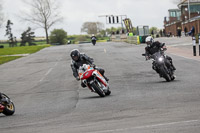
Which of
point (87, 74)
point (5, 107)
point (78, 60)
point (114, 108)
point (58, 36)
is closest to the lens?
point (114, 108)

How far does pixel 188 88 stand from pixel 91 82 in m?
2.74

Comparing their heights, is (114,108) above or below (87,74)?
below

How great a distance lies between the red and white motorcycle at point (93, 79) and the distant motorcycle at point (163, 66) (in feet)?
9.20

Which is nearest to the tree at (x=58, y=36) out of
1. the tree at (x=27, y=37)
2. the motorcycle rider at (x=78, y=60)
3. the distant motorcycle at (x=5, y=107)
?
the tree at (x=27, y=37)

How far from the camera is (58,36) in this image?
134m

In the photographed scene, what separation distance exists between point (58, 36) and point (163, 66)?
12018 centimetres

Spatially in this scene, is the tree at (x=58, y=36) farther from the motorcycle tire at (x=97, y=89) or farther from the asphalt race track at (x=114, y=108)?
the motorcycle tire at (x=97, y=89)

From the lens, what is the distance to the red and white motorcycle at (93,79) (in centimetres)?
1278

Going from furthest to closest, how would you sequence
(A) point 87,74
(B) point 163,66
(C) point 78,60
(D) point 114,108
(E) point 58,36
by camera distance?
(E) point 58,36 → (B) point 163,66 → (C) point 78,60 → (A) point 87,74 → (D) point 114,108

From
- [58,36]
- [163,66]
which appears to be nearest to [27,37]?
[58,36]

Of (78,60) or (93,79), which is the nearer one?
(93,79)

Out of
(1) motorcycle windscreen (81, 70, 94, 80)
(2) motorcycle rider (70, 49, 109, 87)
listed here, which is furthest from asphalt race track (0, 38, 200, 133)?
(2) motorcycle rider (70, 49, 109, 87)

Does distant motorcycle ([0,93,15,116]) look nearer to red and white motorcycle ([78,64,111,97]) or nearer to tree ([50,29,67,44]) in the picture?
red and white motorcycle ([78,64,111,97])

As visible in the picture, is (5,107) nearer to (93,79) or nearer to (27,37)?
(93,79)
